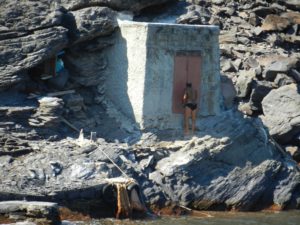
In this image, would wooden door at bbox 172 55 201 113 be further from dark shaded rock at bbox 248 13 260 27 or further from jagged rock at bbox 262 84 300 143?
dark shaded rock at bbox 248 13 260 27

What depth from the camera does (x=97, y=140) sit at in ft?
72.1

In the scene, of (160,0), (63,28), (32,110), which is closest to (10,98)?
(32,110)

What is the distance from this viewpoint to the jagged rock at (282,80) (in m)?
29.2

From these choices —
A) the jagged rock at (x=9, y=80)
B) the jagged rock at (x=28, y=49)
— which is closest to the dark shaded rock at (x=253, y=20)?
the jagged rock at (x=28, y=49)

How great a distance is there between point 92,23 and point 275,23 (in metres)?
11.9

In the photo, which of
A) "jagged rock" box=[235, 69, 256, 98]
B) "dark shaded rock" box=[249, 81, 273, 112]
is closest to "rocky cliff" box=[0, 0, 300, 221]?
"dark shaded rock" box=[249, 81, 273, 112]

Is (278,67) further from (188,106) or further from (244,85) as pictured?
(188,106)

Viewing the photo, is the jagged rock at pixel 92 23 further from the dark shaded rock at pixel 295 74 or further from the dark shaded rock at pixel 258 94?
the dark shaded rock at pixel 295 74

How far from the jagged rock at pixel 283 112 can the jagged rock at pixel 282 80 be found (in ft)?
2.05

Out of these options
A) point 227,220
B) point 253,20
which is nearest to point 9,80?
point 227,220

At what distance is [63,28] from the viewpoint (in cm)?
2262

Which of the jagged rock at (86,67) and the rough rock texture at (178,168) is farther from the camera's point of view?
the jagged rock at (86,67)

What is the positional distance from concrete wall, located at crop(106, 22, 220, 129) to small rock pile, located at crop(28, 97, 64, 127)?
2.12 m

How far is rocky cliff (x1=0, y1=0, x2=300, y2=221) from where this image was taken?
20688 mm
